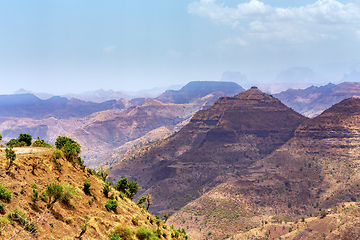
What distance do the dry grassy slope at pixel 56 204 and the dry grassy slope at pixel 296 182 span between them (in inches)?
3630

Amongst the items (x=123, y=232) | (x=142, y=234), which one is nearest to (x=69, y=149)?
(x=123, y=232)

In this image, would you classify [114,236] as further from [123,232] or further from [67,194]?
[67,194]

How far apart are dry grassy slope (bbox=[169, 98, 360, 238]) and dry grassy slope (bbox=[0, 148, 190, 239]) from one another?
92.2m

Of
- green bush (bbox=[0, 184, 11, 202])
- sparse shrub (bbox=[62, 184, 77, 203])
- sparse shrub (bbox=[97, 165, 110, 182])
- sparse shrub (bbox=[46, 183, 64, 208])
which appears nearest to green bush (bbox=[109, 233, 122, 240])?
sparse shrub (bbox=[62, 184, 77, 203])

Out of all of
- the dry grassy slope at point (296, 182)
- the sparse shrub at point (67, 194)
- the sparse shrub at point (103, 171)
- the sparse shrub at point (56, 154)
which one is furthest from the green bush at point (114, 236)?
the dry grassy slope at point (296, 182)

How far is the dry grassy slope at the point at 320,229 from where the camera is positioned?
262ft

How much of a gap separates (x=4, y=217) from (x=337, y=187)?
151484mm

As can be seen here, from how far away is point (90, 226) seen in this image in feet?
85.8

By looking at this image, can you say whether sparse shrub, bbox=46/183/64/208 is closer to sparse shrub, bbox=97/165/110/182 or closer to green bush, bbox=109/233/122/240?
green bush, bbox=109/233/122/240

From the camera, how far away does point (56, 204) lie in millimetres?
25531

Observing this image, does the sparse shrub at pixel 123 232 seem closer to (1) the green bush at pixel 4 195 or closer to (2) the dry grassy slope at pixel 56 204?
(2) the dry grassy slope at pixel 56 204

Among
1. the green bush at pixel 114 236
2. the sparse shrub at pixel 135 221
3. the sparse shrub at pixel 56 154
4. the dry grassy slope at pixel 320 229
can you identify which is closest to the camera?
the green bush at pixel 114 236

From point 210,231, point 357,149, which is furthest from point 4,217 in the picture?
point 357,149

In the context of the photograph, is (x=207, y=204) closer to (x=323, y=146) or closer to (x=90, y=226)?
(x=323, y=146)
